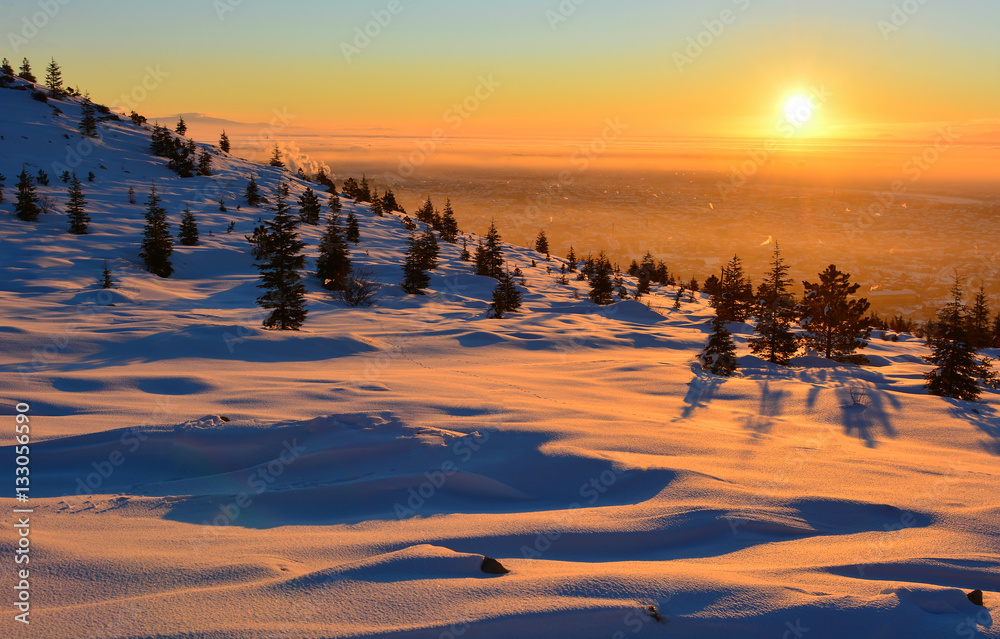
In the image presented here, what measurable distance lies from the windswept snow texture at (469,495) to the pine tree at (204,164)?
2536cm

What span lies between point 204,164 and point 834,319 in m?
33.9

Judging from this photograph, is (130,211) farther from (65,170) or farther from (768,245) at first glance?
(768,245)

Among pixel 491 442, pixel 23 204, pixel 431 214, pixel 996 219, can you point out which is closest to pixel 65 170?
pixel 23 204

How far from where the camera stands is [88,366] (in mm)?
5992

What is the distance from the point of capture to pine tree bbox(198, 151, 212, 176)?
30312mm

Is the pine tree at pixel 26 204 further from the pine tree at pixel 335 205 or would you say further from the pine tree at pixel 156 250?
the pine tree at pixel 335 205

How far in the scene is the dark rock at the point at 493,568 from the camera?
2.47 metres

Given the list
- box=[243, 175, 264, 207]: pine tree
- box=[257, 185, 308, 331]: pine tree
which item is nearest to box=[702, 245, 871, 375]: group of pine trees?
box=[257, 185, 308, 331]: pine tree

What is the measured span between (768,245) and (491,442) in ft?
286

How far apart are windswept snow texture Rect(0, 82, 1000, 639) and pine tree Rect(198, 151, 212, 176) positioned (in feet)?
83.2

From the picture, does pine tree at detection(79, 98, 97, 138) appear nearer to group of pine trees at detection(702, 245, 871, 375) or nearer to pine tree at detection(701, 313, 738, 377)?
group of pine trees at detection(702, 245, 871, 375)

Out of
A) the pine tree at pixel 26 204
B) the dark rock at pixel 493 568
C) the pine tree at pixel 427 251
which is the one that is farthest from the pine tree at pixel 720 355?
the pine tree at pixel 26 204

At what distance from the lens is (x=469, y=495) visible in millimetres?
3602

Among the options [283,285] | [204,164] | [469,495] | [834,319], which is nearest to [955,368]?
[834,319]
